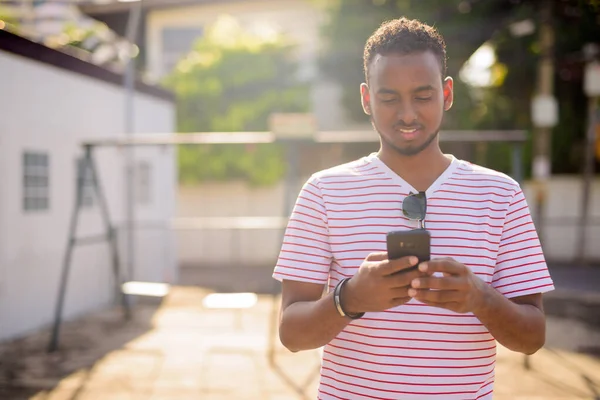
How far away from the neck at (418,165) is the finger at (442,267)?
1.04ft

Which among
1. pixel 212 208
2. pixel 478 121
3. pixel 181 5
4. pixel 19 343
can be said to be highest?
pixel 181 5

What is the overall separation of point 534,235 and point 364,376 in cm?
53

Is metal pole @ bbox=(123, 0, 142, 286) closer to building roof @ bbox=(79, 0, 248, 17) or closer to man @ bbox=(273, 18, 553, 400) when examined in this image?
building roof @ bbox=(79, 0, 248, 17)

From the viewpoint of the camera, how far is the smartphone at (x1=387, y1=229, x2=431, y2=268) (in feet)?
4.43

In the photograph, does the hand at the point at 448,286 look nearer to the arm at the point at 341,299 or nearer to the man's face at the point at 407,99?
the arm at the point at 341,299

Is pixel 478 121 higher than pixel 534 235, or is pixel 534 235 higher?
pixel 478 121

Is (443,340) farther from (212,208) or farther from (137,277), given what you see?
(212,208)

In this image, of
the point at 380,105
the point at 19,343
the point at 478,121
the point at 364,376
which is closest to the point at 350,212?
the point at 380,105

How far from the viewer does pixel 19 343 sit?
6.99 metres

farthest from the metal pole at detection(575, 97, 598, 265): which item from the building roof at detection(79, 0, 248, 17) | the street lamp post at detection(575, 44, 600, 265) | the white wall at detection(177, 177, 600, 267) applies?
the building roof at detection(79, 0, 248, 17)

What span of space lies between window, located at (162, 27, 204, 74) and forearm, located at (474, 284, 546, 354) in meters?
20.4

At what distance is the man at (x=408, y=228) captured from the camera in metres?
1.54

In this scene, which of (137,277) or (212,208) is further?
(212,208)

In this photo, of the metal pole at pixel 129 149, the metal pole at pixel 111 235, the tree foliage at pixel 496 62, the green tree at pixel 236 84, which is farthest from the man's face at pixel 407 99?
the green tree at pixel 236 84
